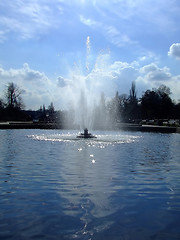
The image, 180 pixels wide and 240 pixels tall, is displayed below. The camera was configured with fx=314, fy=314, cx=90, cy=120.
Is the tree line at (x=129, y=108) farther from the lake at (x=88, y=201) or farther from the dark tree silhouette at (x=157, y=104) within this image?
the lake at (x=88, y=201)

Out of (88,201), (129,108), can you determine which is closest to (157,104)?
(129,108)

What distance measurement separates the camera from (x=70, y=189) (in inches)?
340

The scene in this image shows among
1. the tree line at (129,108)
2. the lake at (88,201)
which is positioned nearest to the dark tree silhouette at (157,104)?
the tree line at (129,108)

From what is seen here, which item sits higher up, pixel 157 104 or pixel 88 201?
pixel 157 104

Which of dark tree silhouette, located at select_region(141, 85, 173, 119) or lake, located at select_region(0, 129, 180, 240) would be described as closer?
lake, located at select_region(0, 129, 180, 240)

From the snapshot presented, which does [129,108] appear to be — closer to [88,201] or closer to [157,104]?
[157,104]

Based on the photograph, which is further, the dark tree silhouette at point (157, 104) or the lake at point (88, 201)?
the dark tree silhouette at point (157, 104)

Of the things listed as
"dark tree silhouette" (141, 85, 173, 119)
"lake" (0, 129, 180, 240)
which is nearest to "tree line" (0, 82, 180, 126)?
"dark tree silhouette" (141, 85, 173, 119)

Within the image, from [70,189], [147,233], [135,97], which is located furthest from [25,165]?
[135,97]

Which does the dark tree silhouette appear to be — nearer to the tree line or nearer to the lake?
the tree line

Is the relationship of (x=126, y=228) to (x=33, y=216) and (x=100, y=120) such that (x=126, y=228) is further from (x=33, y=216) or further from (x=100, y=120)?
(x=100, y=120)

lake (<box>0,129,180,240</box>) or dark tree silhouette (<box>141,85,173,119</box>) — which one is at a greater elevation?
dark tree silhouette (<box>141,85,173,119</box>)

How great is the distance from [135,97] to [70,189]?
341 feet

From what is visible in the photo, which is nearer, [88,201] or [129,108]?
[88,201]
